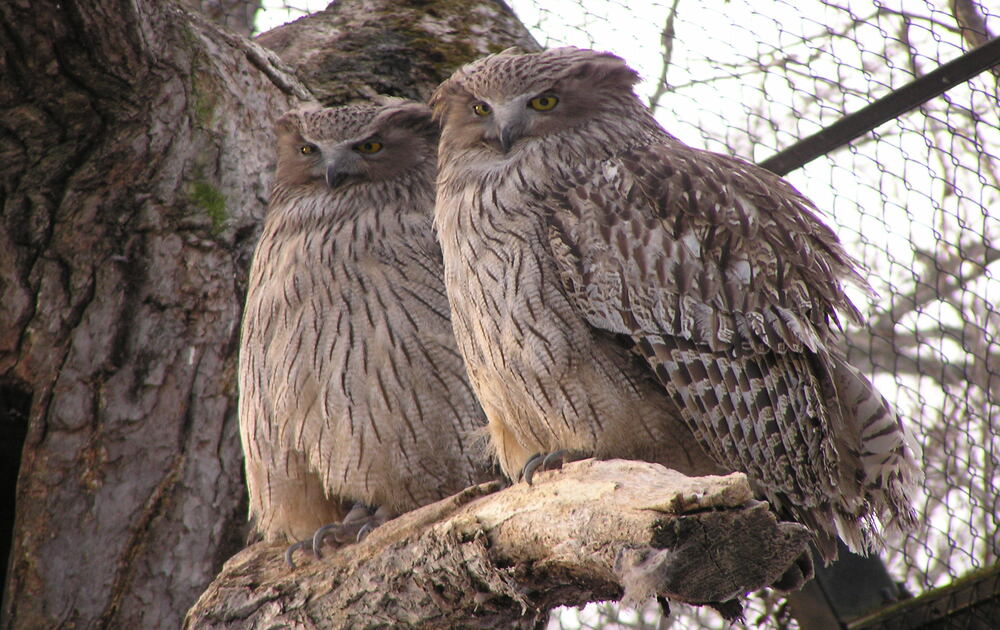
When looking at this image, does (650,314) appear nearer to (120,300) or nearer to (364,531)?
(364,531)

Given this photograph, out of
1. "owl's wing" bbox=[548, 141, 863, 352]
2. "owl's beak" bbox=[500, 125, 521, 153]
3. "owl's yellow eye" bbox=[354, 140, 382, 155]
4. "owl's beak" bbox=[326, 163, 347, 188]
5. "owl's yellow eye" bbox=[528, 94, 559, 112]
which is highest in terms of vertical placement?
"owl's yellow eye" bbox=[528, 94, 559, 112]

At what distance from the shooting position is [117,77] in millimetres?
2910

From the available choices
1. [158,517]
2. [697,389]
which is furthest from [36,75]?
[697,389]

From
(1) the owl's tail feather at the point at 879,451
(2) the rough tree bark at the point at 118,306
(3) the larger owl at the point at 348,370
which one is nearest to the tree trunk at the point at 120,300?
(2) the rough tree bark at the point at 118,306

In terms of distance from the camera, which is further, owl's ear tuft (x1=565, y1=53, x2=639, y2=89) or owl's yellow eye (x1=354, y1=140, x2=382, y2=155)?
owl's yellow eye (x1=354, y1=140, x2=382, y2=155)

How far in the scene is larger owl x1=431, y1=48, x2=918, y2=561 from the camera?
2158 millimetres

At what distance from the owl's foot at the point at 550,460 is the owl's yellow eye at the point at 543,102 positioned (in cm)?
91

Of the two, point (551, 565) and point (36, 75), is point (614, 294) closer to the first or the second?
point (551, 565)

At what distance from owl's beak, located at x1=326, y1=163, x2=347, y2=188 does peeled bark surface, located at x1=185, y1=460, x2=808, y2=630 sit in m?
1.04

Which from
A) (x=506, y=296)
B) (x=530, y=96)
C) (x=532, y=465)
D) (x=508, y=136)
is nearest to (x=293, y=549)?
(x=532, y=465)

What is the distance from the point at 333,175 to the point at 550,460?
1.11 m

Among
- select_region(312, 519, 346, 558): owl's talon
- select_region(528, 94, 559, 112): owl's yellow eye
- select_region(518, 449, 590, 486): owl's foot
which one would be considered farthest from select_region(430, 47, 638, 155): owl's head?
select_region(312, 519, 346, 558): owl's talon

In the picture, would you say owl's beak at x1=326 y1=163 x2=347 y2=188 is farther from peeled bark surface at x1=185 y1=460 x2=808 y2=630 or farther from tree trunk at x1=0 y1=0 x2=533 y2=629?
peeled bark surface at x1=185 y1=460 x2=808 y2=630

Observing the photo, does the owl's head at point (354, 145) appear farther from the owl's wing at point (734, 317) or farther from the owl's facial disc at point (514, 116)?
the owl's wing at point (734, 317)
